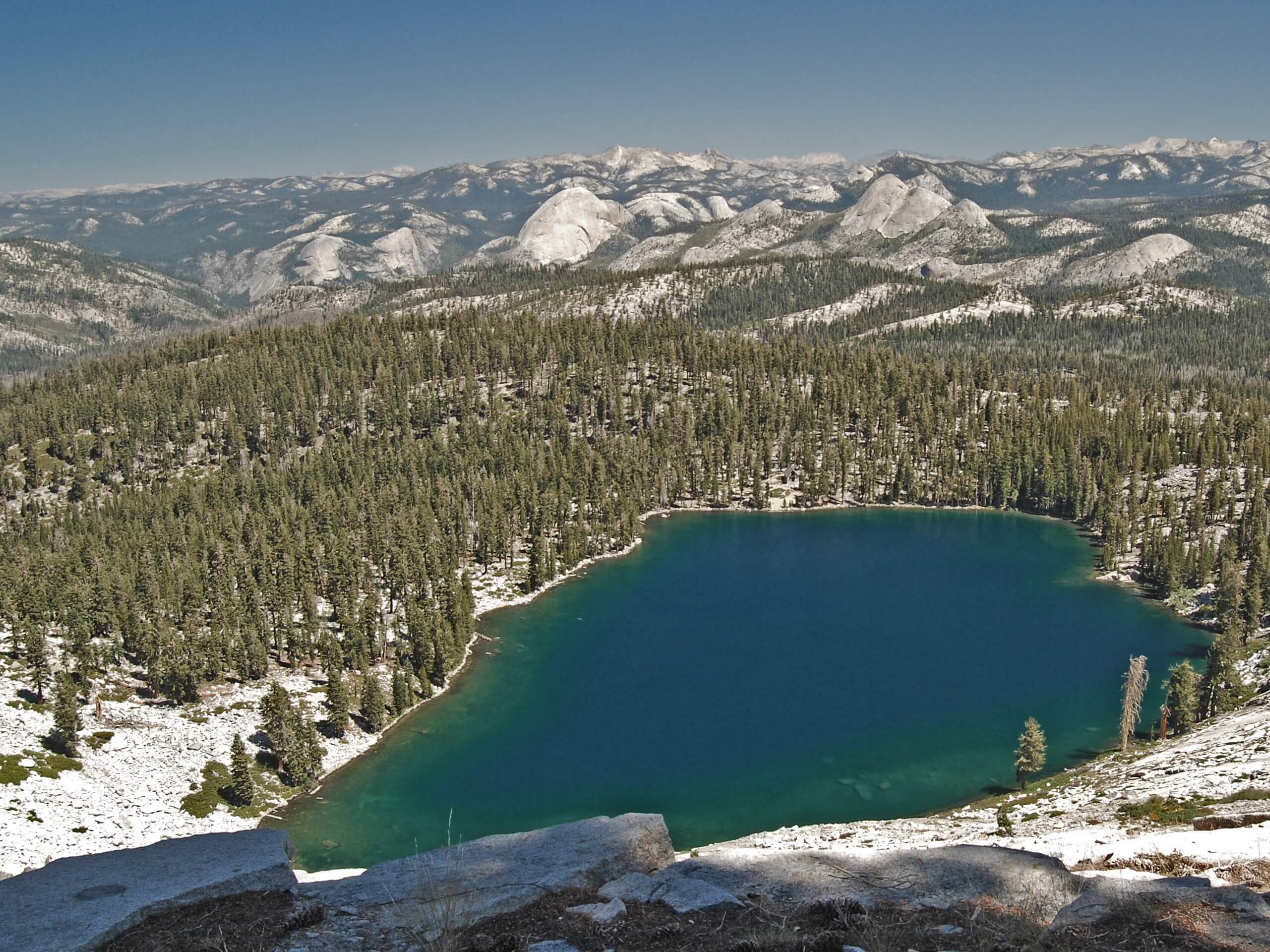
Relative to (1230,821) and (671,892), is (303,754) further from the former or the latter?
(1230,821)

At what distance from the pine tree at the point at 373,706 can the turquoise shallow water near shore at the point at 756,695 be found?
108 inches

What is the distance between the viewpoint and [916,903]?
20.6 metres

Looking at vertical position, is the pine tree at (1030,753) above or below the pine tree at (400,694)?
above

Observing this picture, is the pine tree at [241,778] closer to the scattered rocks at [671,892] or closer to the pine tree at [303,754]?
the pine tree at [303,754]

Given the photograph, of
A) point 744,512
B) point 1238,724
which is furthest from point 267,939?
point 744,512

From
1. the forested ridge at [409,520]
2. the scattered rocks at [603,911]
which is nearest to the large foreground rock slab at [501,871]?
the scattered rocks at [603,911]

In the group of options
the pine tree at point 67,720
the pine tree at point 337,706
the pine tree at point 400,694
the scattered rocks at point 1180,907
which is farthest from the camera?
the pine tree at point 400,694

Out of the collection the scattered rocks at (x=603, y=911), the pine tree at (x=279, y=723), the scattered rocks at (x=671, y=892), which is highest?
the scattered rocks at (x=603, y=911)

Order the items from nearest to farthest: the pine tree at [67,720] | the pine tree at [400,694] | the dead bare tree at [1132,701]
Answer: the dead bare tree at [1132,701]
the pine tree at [67,720]
the pine tree at [400,694]

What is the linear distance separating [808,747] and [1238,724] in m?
35.5

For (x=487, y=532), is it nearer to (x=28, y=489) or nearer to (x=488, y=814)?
(x=488, y=814)

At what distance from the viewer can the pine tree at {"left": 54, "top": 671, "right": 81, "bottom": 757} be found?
252 feet

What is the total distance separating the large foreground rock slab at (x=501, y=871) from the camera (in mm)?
19453

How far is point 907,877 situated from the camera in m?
22.3
